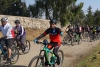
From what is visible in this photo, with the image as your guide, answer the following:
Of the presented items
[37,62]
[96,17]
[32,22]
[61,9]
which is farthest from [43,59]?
[96,17]

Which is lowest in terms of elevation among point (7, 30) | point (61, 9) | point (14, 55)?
point (14, 55)

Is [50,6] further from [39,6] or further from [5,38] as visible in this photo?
[5,38]

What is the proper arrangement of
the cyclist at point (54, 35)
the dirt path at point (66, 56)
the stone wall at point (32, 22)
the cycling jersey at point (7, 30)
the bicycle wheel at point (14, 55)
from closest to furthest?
the cyclist at point (54, 35) → the cycling jersey at point (7, 30) → the bicycle wheel at point (14, 55) → the dirt path at point (66, 56) → the stone wall at point (32, 22)

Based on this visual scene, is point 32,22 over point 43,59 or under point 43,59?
over

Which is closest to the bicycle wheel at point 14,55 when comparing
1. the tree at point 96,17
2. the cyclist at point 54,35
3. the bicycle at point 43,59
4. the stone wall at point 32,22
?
the cyclist at point 54,35

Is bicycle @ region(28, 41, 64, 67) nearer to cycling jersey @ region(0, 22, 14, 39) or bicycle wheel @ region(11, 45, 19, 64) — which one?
cycling jersey @ region(0, 22, 14, 39)

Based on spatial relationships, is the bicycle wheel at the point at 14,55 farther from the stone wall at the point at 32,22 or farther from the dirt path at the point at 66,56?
the stone wall at the point at 32,22

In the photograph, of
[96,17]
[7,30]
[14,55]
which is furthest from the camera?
[96,17]

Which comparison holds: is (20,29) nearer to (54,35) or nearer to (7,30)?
(7,30)

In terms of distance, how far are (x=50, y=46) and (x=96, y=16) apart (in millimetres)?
67127

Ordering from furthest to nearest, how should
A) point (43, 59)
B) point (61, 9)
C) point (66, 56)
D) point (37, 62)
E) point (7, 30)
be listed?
point (61, 9), point (66, 56), point (7, 30), point (43, 59), point (37, 62)

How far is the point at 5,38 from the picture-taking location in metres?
8.61

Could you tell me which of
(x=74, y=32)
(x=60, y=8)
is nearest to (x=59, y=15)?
(x=60, y=8)

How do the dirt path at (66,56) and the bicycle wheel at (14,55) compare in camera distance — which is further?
the dirt path at (66,56)
